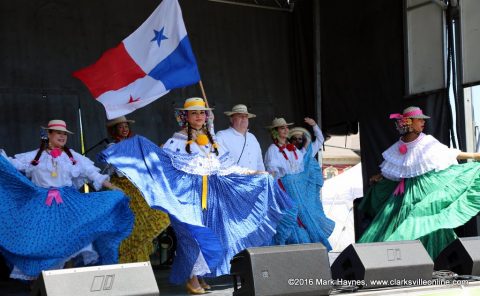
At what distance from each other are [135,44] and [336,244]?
4409 mm

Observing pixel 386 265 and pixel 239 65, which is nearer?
pixel 386 265

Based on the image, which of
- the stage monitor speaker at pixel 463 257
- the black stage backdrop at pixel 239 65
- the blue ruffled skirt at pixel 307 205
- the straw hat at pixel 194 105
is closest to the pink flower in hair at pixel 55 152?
the straw hat at pixel 194 105

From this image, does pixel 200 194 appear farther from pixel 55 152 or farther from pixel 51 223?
pixel 55 152

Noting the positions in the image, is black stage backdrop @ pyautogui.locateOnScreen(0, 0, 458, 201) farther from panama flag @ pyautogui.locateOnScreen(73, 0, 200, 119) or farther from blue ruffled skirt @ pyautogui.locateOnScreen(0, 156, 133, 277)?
blue ruffled skirt @ pyautogui.locateOnScreen(0, 156, 133, 277)

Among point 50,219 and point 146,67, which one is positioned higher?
point 146,67

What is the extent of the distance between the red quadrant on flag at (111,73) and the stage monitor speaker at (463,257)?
9.51ft

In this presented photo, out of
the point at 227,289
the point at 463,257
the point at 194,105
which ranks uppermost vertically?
the point at 194,105

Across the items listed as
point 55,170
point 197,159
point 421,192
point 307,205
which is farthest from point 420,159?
point 55,170

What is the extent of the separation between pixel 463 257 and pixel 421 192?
1747 millimetres

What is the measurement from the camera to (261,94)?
920cm

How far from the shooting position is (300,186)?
6844mm

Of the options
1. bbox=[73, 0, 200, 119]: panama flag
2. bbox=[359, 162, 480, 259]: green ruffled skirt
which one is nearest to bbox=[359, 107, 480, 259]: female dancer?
bbox=[359, 162, 480, 259]: green ruffled skirt

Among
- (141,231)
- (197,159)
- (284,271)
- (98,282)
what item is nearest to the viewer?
(98,282)

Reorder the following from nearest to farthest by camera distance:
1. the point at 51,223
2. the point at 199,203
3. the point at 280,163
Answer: the point at 51,223, the point at 199,203, the point at 280,163
